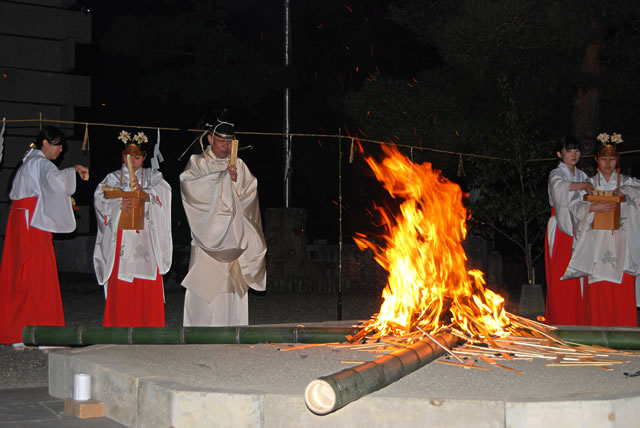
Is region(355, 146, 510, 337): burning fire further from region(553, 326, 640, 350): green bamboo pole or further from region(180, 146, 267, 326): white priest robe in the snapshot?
region(180, 146, 267, 326): white priest robe

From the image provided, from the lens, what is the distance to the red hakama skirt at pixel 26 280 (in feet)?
24.2

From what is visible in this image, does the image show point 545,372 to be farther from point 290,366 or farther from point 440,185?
point 440,185

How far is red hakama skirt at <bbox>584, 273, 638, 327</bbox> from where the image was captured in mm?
7816

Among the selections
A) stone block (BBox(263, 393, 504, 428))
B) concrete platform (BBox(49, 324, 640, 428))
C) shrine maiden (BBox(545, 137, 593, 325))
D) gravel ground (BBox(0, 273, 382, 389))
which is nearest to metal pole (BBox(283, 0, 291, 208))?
gravel ground (BBox(0, 273, 382, 389))

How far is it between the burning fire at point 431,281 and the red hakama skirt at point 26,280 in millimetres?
3295

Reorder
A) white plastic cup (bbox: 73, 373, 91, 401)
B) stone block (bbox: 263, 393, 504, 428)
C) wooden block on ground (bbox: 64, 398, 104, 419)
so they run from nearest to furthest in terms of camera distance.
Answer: stone block (bbox: 263, 393, 504, 428) < wooden block on ground (bbox: 64, 398, 104, 419) < white plastic cup (bbox: 73, 373, 91, 401)

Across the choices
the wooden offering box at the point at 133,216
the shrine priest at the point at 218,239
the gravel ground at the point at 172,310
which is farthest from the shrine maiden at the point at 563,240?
the wooden offering box at the point at 133,216

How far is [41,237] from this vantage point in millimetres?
7438

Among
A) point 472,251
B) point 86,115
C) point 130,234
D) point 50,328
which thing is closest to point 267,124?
point 86,115

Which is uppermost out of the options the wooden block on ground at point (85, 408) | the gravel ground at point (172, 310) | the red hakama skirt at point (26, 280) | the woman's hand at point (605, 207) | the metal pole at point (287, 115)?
the metal pole at point (287, 115)

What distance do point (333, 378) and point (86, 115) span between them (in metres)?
Answer: 17.3

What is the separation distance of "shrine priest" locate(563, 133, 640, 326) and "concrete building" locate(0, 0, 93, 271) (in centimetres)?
1331

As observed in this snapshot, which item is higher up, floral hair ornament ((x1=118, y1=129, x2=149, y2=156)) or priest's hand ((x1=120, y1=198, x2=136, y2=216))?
floral hair ornament ((x1=118, y1=129, x2=149, y2=156))

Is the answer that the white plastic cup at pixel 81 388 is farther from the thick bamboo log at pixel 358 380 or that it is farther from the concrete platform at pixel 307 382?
the thick bamboo log at pixel 358 380
